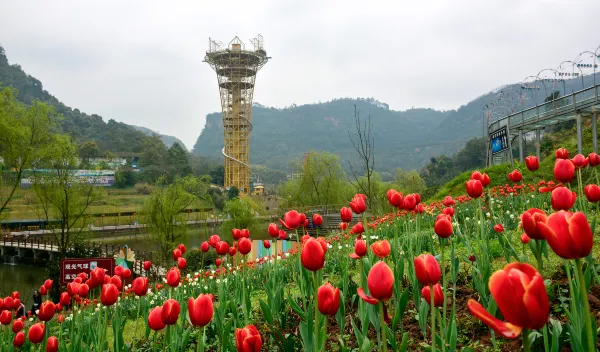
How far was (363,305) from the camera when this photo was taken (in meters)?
1.92

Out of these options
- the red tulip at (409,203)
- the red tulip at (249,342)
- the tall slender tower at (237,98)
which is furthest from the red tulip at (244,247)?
the tall slender tower at (237,98)

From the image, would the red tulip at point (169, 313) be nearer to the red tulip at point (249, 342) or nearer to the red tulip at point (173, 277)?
the red tulip at point (249, 342)

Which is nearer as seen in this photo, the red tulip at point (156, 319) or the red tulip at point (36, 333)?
the red tulip at point (156, 319)

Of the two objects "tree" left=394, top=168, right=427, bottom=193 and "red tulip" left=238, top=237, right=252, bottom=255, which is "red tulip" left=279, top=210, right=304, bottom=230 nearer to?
"red tulip" left=238, top=237, right=252, bottom=255

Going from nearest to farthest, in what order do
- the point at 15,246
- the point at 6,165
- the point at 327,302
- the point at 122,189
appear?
the point at 327,302, the point at 6,165, the point at 15,246, the point at 122,189

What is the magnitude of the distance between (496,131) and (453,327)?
651 inches

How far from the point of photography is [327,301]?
4.43ft

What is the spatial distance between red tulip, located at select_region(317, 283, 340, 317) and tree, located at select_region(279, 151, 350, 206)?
2844cm

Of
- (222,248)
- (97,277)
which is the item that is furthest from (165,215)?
(97,277)

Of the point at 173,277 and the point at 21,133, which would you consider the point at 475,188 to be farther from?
the point at 21,133

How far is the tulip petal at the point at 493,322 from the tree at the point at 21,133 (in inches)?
663

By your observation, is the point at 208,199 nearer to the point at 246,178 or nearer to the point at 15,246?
the point at 15,246

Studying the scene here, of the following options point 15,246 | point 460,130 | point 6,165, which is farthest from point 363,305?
point 460,130

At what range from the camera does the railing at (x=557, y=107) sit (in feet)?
36.0
